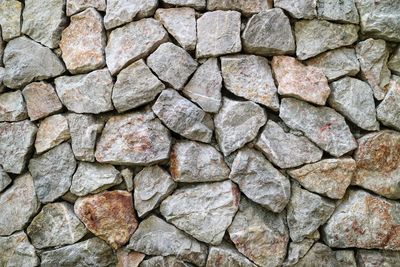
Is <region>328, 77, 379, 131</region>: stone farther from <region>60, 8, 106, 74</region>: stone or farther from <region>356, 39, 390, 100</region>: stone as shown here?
<region>60, 8, 106, 74</region>: stone

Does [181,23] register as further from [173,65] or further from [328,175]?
[328,175]

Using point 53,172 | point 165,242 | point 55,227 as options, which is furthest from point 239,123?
point 55,227

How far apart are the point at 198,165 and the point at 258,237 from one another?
19.1 inches

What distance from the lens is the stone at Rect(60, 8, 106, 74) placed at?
2084 millimetres

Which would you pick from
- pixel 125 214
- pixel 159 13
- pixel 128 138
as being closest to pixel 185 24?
pixel 159 13

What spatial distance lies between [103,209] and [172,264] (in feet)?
1.54

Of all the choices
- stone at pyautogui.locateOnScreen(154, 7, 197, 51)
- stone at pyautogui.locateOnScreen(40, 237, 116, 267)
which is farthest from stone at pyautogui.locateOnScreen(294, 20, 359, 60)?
stone at pyautogui.locateOnScreen(40, 237, 116, 267)

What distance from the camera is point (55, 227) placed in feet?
6.97

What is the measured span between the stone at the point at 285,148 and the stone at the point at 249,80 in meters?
0.14

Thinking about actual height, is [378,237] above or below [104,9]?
below

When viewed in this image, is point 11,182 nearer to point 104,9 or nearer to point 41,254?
point 41,254

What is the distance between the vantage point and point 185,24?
2.02m

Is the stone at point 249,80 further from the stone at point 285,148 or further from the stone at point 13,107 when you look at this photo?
the stone at point 13,107

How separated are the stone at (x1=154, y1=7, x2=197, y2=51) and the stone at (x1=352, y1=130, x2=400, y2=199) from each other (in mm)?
1027
